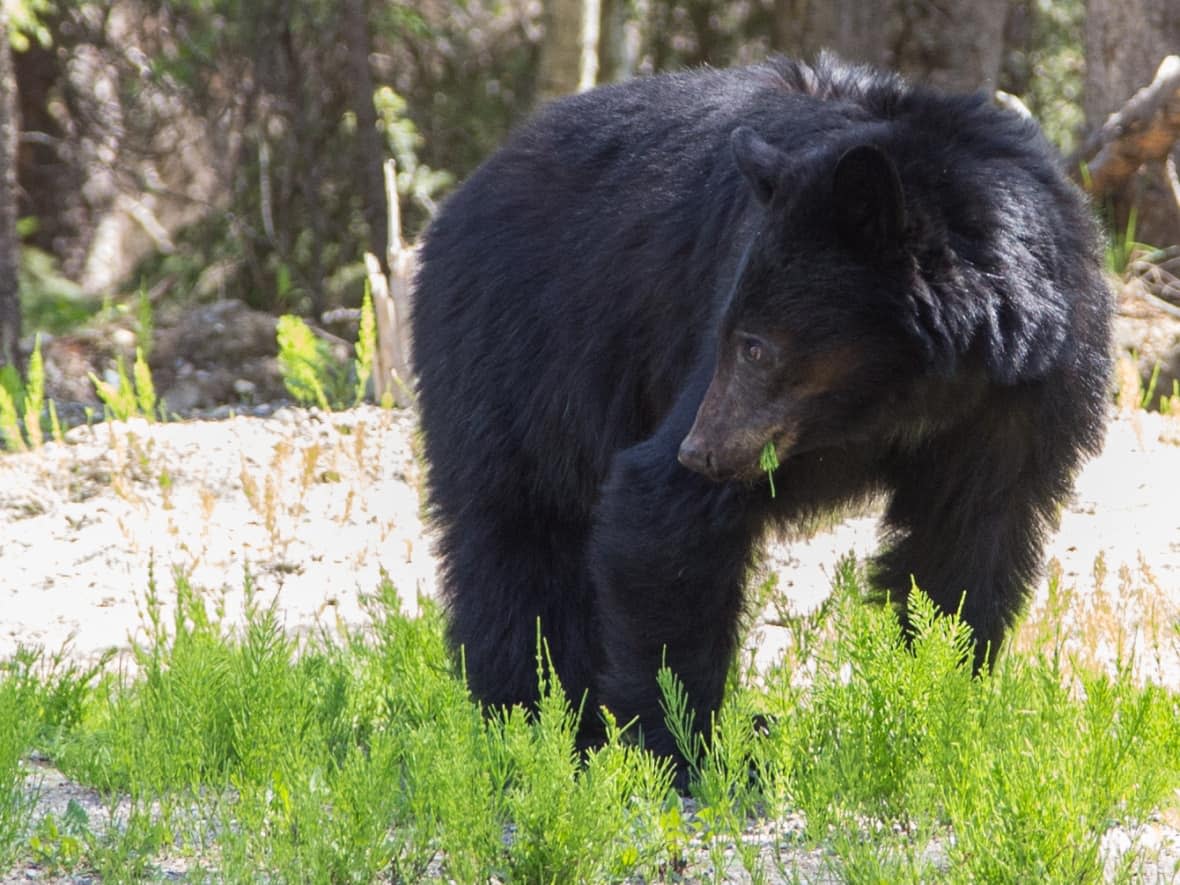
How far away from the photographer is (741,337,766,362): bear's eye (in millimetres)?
3602

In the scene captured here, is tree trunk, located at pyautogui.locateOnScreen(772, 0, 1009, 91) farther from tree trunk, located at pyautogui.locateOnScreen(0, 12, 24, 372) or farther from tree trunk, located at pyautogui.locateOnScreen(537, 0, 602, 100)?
tree trunk, located at pyautogui.locateOnScreen(0, 12, 24, 372)

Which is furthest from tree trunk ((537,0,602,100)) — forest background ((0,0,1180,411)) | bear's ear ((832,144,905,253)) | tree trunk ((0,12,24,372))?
bear's ear ((832,144,905,253))

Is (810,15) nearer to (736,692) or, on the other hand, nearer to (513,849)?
(736,692)

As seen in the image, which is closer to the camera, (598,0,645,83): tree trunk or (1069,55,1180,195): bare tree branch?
(1069,55,1180,195): bare tree branch

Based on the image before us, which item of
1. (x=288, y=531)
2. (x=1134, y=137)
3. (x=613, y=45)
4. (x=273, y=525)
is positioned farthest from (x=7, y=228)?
(x=1134, y=137)

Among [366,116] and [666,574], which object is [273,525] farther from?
[366,116]

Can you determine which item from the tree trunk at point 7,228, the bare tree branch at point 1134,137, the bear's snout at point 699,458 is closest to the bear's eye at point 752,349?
the bear's snout at point 699,458

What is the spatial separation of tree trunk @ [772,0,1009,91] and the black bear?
7321mm

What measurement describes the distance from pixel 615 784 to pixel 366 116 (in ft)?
27.2

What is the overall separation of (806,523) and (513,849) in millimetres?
1343

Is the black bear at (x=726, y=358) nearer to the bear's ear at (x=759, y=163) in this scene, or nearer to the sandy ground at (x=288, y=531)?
the bear's ear at (x=759, y=163)

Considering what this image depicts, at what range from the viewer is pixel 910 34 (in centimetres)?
1227

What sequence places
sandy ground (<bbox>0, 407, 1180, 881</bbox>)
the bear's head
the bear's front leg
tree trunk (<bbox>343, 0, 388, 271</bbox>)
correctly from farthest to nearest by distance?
tree trunk (<bbox>343, 0, 388, 271</bbox>), sandy ground (<bbox>0, 407, 1180, 881</bbox>), the bear's front leg, the bear's head

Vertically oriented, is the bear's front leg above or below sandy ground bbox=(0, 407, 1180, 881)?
above
